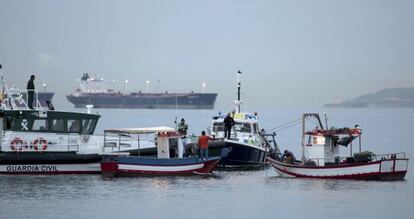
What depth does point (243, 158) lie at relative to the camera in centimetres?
4853

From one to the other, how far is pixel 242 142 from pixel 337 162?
24.8ft

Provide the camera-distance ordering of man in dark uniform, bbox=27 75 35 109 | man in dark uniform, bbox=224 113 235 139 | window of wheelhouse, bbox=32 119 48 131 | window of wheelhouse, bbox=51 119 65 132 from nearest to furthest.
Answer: window of wheelhouse, bbox=32 119 48 131
window of wheelhouse, bbox=51 119 65 132
man in dark uniform, bbox=27 75 35 109
man in dark uniform, bbox=224 113 235 139

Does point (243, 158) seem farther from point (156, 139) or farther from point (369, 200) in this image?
point (369, 200)

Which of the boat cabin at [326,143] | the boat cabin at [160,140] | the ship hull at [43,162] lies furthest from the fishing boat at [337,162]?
the ship hull at [43,162]

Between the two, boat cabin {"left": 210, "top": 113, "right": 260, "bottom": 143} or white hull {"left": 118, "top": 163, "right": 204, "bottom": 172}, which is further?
boat cabin {"left": 210, "top": 113, "right": 260, "bottom": 143}

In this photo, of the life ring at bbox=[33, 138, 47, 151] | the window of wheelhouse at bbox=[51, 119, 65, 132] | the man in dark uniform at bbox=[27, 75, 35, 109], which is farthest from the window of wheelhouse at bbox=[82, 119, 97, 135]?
the man in dark uniform at bbox=[27, 75, 35, 109]

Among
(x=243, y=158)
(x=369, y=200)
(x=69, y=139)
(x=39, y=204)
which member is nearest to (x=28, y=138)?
(x=69, y=139)

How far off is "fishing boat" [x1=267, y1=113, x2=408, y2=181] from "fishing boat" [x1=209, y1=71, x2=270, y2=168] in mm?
4252

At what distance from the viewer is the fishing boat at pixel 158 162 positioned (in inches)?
1624

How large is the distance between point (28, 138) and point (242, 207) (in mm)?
12008

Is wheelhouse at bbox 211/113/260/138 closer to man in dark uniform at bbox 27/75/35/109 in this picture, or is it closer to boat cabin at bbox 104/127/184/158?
boat cabin at bbox 104/127/184/158

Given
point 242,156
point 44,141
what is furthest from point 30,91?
point 242,156

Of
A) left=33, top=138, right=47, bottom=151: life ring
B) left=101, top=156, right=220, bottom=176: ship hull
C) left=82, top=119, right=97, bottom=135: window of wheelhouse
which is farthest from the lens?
left=82, top=119, right=97, bottom=135: window of wheelhouse

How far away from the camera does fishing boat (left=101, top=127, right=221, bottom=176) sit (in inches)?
1624
